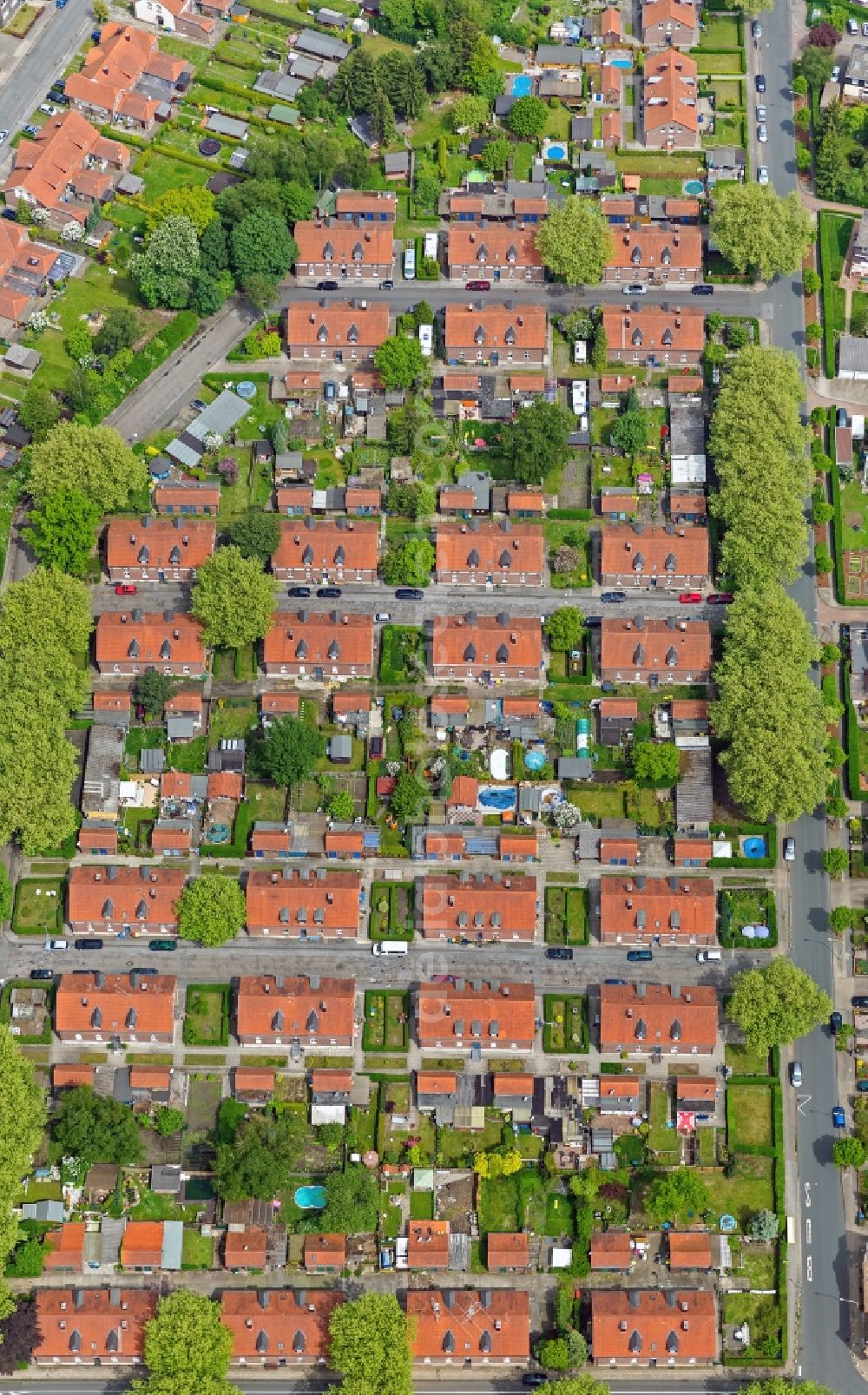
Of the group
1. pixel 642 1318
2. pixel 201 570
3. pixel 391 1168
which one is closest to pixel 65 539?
pixel 201 570

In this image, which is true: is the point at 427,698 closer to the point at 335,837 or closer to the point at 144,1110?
the point at 335,837

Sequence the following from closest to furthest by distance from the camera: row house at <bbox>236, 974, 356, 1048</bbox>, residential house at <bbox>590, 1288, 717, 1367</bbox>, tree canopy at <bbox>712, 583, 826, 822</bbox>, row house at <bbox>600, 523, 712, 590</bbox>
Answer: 1. residential house at <bbox>590, 1288, 717, 1367</bbox>
2. row house at <bbox>236, 974, 356, 1048</bbox>
3. tree canopy at <bbox>712, 583, 826, 822</bbox>
4. row house at <bbox>600, 523, 712, 590</bbox>

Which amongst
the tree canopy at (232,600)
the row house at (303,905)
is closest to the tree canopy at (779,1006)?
the row house at (303,905)

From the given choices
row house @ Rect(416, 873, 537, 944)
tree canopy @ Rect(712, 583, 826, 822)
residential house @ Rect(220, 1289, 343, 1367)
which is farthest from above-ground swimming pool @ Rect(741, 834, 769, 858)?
residential house @ Rect(220, 1289, 343, 1367)

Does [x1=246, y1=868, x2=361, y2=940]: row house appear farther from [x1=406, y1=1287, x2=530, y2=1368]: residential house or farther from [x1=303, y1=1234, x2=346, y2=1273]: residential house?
[x1=406, y1=1287, x2=530, y2=1368]: residential house

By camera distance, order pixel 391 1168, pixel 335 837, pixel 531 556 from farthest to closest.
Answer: pixel 531 556 < pixel 335 837 < pixel 391 1168

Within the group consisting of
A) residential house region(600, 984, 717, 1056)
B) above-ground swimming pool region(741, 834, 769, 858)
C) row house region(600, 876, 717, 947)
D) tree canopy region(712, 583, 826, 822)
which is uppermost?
tree canopy region(712, 583, 826, 822)
